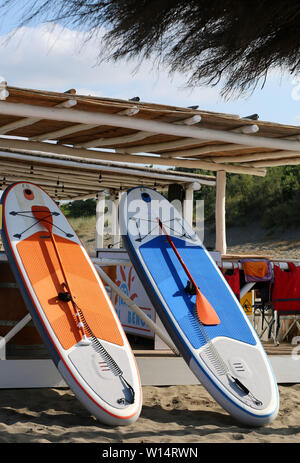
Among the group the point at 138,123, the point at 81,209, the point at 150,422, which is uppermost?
the point at 81,209

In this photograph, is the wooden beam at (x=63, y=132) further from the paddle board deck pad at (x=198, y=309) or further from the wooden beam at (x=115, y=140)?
the paddle board deck pad at (x=198, y=309)

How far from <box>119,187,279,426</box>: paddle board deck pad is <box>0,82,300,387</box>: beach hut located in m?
0.61

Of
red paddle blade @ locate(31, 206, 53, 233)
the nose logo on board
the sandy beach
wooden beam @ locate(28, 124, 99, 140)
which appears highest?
wooden beam @ locate(28, 124, 99, 140)

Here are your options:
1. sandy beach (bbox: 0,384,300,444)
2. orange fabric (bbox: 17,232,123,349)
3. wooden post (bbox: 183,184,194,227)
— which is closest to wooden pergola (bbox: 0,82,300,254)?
wooden post (bbox: 183,184,194,227)

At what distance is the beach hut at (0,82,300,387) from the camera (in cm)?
607

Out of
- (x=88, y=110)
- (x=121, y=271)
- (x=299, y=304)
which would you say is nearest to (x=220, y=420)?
(x=299, y=304)

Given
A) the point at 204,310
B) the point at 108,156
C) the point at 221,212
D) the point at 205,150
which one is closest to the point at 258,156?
the point at 205,150

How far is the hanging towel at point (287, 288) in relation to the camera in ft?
23.3

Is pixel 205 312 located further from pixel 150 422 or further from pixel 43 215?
pixel 43 215

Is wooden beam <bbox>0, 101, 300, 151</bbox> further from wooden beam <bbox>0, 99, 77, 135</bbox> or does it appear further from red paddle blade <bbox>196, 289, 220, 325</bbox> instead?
red paddle blade <bbox>196, 289, 220, 325</bbox>

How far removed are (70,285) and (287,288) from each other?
2653mm

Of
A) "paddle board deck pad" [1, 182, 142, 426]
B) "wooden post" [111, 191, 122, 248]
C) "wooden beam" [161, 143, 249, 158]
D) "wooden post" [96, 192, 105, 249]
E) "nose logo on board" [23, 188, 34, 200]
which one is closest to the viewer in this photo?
"paddle board deck pad" [1, 182, 142, 426]

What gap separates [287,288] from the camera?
7.13 m

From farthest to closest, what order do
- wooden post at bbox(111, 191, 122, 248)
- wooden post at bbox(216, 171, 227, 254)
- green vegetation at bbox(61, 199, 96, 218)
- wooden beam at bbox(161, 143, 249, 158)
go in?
green vegetation at bbox(61, 199, 96, 218)
wooden post at bbox(111, 191, 122, 248)
wooden post at bbox(216, 171, 227, 254)
wooden beam at bbox(161, 143, 249, 158)
